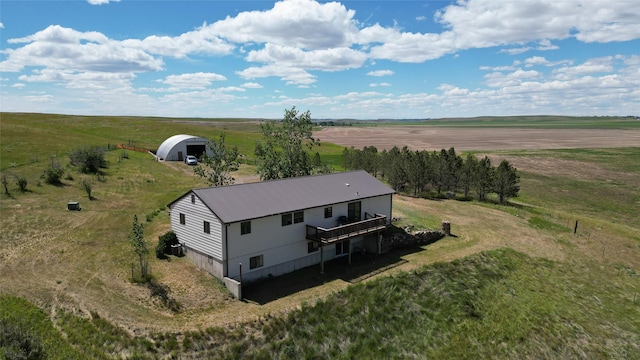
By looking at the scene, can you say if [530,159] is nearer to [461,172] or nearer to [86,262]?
[461,172]

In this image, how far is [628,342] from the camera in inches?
1033

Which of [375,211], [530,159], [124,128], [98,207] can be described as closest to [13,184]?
[98,207]

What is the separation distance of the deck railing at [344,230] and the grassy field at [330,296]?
2568 millimetres

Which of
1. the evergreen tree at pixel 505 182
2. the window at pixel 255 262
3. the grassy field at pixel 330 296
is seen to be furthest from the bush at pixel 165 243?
the evergreen tree at pixel 505 182

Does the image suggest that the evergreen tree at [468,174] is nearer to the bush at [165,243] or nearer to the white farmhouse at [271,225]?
the white farmhouse at [271,225]

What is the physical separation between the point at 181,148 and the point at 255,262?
51472mm

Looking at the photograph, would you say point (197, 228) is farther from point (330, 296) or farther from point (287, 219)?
point (330, 296)

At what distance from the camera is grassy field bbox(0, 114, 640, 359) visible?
21.8m

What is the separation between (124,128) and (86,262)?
95.4 m

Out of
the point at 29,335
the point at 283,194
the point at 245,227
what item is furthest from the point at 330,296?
the point at 29,335

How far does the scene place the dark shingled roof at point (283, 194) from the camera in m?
28.5

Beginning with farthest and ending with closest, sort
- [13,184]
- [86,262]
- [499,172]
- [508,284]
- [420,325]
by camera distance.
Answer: [499,172]
[13,184]
[508,284]
[86,262]
[420,325]

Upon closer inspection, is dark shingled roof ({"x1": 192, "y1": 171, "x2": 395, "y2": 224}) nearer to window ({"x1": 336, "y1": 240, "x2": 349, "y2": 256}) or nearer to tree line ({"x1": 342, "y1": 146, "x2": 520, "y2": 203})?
window ({"x1": 336, "y1": 240, "x2": 349, "y2": 256})

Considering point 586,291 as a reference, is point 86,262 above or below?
above
